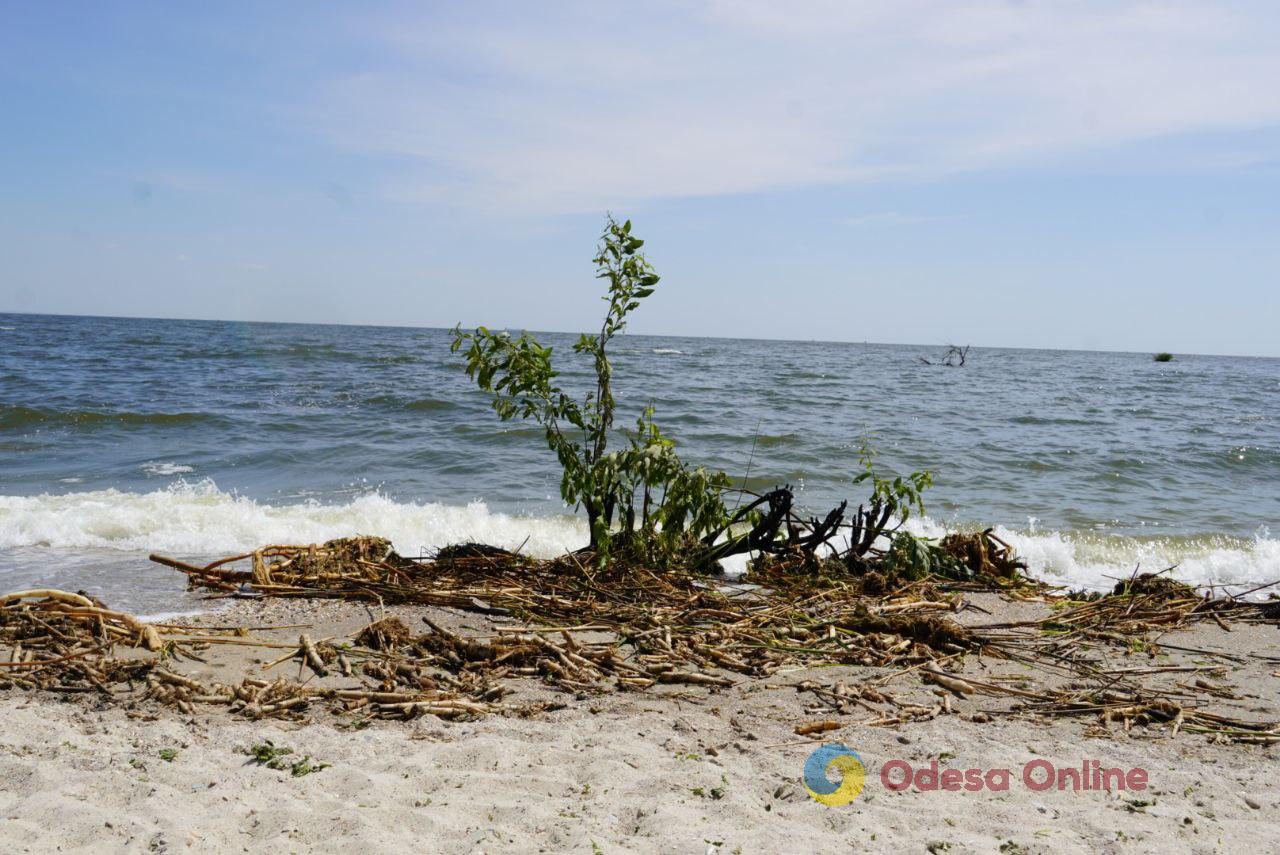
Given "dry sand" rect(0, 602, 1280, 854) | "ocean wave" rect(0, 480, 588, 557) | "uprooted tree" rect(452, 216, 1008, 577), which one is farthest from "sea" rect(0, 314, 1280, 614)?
"dry sand" rect(0, 602, 1280, 854)

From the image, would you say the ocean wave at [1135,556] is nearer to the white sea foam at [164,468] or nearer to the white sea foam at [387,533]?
the white sea foam at [387,533]

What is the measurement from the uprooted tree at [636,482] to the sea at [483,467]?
1799 mm

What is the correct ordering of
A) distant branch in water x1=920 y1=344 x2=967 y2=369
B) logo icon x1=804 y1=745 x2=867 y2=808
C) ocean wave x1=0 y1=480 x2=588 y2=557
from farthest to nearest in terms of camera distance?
distant branch in water x1=920 y1=344 x2=967 y2=369
ocean wave x1=0 y1=480 x2=588 y2=557
logo icon x1=804 y1=745 x2=867 y2=808

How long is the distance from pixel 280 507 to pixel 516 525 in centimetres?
277

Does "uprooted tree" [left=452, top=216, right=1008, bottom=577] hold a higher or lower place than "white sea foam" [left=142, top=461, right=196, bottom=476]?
higher

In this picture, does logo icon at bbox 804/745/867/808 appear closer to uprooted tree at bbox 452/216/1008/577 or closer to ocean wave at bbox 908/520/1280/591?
uprooted tree at bbox 452/216/1008/577

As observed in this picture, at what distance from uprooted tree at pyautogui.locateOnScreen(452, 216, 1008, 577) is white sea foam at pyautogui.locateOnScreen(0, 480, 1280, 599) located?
1117 mm

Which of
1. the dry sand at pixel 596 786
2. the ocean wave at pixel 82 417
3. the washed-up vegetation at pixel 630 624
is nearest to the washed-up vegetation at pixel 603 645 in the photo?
the washed-up vegetation at pixel 630 624

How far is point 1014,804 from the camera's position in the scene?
3057 mm

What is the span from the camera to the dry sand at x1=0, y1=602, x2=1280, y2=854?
274 cm

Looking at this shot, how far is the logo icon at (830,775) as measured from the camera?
3064mm

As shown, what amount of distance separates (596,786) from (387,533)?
6392 mm

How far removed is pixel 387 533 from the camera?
8.99 meters

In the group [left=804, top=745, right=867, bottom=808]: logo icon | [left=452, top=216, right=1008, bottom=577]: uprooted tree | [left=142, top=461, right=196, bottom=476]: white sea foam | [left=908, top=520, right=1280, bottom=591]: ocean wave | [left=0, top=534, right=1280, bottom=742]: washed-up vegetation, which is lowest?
[left=908, top=520, right=1280, bottom=591]: ocean wave
